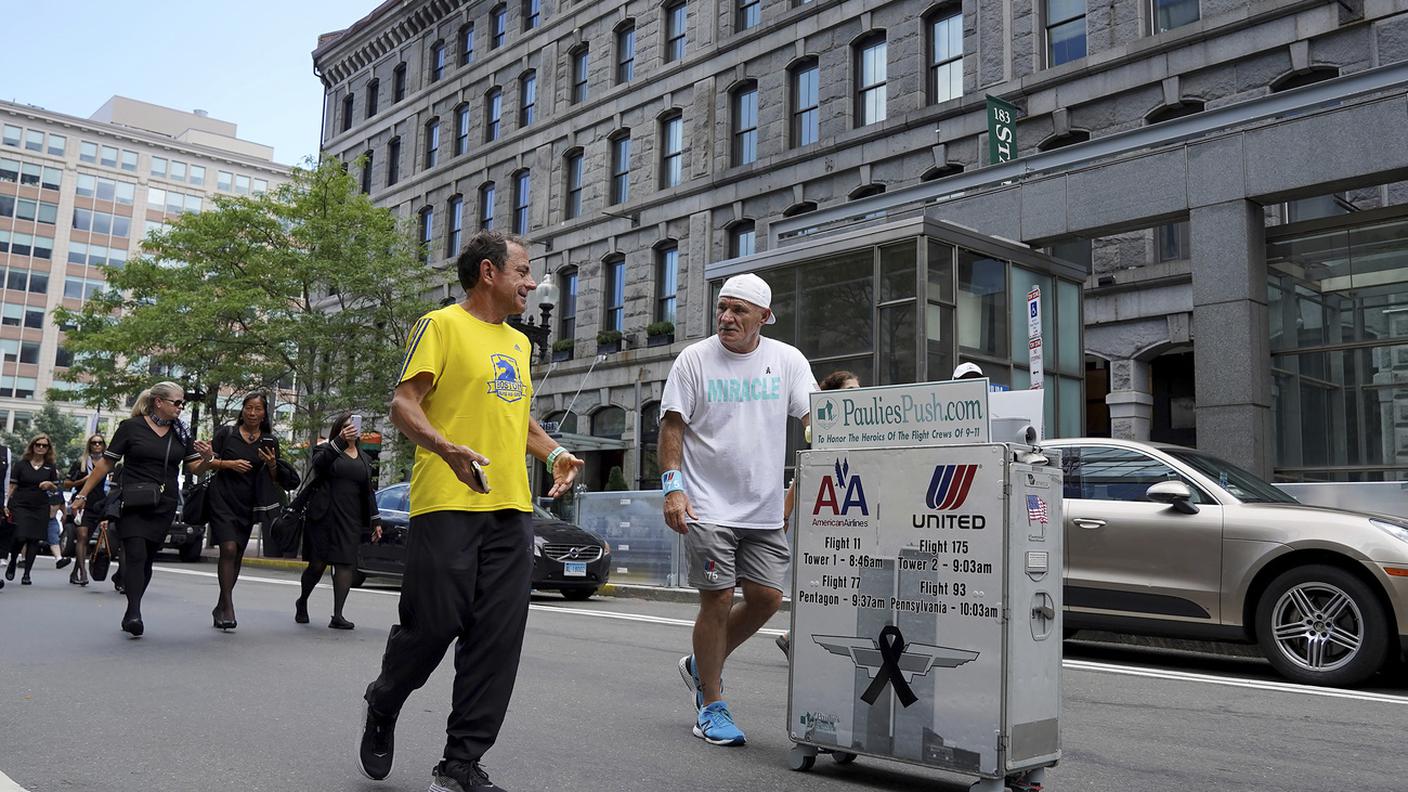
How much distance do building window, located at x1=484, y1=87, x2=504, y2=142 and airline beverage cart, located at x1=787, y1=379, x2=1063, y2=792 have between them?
35.0m

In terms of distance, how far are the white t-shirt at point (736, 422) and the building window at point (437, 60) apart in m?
38.1

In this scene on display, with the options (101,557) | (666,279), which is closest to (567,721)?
(101,557)

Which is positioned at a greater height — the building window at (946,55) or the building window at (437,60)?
the building window at (437,60)

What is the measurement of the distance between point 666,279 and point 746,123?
181 inches

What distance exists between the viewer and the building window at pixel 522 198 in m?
36.3

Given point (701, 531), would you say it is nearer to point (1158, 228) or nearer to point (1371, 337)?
point (1371, 337)

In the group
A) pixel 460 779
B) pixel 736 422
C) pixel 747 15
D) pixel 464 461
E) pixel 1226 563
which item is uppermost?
pixel 747 15

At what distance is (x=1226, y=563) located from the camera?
8.48 metres

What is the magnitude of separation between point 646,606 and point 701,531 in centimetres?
1012

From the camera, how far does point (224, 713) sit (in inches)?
227

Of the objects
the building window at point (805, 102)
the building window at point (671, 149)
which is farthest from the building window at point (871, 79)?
the building window at point (671, 149)

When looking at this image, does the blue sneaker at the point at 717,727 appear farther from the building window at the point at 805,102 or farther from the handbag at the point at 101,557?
the building window at the point at 805,102

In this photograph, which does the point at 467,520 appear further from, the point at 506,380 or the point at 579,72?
the point at 579,72

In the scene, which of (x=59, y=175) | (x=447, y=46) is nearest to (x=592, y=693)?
(x=447, y=46)
